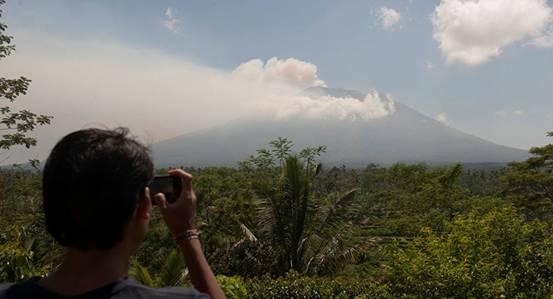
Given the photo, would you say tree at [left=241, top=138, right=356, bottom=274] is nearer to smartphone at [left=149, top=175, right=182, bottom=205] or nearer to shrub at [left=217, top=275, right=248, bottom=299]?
shrub at [left=217, top=275, right=248, bottom=299]

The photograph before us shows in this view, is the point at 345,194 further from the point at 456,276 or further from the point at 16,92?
the point at 16,92

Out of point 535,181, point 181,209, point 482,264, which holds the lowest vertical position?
point 482,264

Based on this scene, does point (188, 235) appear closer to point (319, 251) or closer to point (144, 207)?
point (144, 207)

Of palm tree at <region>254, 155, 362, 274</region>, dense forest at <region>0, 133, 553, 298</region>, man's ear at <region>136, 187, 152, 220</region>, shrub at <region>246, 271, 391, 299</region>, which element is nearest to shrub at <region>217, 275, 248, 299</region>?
dense forest at <region>0, 133, 553, 298</region>

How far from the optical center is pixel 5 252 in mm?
4148

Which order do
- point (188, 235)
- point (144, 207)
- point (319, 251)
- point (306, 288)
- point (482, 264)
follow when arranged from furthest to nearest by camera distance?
1. point (319, 251)
2. point (306, 288)
3. point (482, 264)
4. point (188, 235)
5. point (144, 207)

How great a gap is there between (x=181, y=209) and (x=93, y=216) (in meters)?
0.30

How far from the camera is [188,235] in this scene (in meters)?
1.13

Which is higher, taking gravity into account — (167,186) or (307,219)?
(167,186)

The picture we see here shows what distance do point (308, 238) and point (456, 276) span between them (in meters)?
4.26

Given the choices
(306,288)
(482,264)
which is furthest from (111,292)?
(306,288)

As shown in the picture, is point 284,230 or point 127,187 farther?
point 284,230

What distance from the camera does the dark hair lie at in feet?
3.00

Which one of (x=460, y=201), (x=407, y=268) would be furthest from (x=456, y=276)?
(x=460, y=201)
